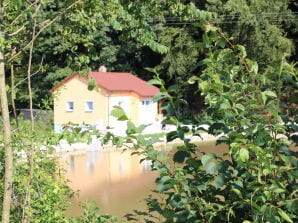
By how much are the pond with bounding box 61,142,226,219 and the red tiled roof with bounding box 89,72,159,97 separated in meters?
4.68

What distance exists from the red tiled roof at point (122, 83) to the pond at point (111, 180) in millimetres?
4685

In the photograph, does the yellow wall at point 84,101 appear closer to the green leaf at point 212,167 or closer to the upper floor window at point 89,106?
the upper floor window at point 89,106

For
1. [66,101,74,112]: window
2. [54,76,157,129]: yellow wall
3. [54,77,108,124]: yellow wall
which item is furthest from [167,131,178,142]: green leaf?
[66,101,74,112]: window

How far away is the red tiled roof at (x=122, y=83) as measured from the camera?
22.1 meters

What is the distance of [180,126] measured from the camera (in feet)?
5.03

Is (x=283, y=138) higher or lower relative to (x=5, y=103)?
lower

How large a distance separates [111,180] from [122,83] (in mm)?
10186

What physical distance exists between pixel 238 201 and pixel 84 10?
119 centimetres

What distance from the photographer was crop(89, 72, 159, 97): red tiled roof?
22141mm

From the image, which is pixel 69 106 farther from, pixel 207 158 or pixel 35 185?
pixel 207 158

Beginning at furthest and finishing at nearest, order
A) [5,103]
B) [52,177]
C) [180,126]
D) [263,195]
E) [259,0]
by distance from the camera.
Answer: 1. [259,0]
2. [52,177]
3. [5,103]
4. [180,126]
5. [263,195]

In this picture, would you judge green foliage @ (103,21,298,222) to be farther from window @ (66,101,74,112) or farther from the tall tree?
the tall tree

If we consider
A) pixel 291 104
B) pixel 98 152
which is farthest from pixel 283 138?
pixel 98 152

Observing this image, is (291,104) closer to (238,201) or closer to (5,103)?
(238,201)
